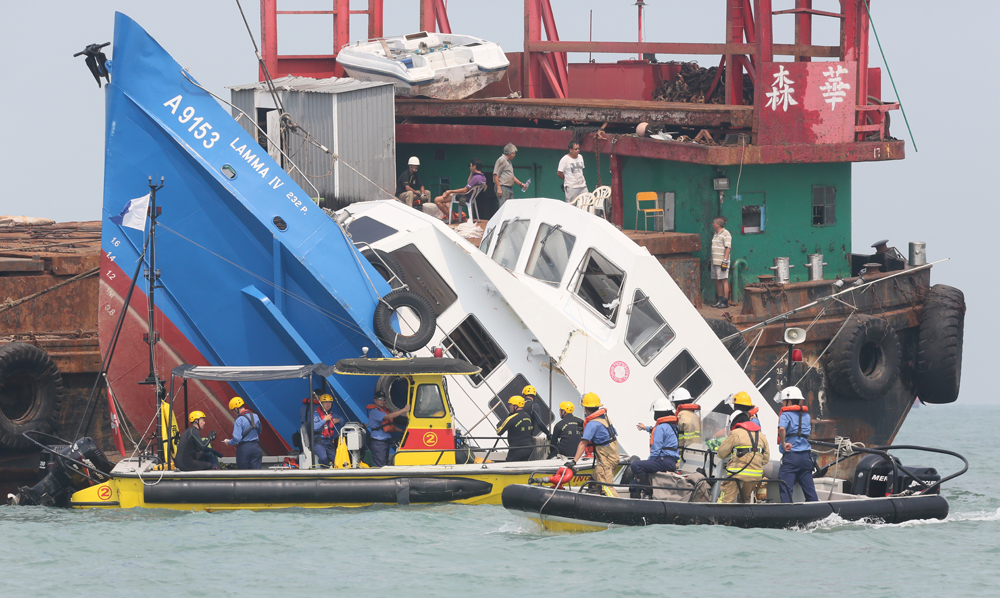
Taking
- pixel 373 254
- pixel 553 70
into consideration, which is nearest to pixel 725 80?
pixel 553 70

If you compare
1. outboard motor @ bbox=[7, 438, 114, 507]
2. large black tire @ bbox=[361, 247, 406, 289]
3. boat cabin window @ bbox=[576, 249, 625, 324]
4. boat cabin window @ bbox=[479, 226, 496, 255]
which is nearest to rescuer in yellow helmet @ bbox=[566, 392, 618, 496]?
boat cabin window @ bbox=[576, 249, 625, 324]

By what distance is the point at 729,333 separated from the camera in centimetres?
1775

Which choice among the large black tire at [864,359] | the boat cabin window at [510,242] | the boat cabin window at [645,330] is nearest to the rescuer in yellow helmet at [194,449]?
the boat cabin window at [510,242]

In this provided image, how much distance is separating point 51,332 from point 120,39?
3722mm

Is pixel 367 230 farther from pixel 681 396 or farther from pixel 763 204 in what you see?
pixel 763 204

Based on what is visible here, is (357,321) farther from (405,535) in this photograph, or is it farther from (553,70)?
(553,70)

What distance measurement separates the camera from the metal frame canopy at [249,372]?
13961 mm

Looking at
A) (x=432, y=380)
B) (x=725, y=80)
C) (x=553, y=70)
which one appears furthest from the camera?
(x=553, y=70)

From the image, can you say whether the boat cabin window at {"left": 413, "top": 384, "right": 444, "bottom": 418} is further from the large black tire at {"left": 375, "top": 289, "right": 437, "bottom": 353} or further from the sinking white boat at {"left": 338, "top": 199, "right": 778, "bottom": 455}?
the sinking white boat at {"left": 338, "top": 199, "right": 778, "bottom": 455}

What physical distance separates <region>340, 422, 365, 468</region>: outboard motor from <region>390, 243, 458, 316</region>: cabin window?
1.63m

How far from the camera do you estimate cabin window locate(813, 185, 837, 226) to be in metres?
20.0

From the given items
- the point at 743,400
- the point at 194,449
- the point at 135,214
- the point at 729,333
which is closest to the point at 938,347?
the point at 729,333

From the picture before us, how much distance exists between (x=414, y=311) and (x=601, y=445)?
266cm

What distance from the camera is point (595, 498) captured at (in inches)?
516
